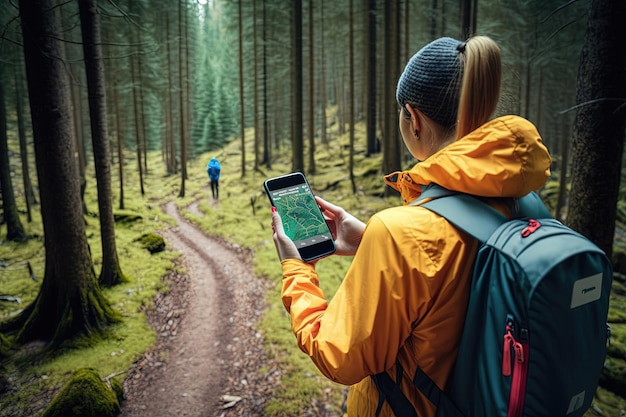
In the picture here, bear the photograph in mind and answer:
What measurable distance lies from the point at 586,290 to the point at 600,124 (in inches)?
170

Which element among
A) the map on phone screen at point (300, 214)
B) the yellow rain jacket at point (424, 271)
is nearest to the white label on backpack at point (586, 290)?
the yellow rain jacket at point (424, 271)

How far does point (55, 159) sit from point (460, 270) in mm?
6657

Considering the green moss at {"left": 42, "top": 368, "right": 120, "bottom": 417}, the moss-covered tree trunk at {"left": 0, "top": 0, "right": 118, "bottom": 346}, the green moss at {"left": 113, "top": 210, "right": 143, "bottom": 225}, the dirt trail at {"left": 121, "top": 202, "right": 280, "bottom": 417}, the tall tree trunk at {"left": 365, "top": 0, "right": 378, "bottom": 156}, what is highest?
the tall tree trunk at {"left": 365, "top": 0, "right": 378, "bottom": 156}

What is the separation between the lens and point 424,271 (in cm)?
120

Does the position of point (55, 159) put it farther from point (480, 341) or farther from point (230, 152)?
point (230, 152)

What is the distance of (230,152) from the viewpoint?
116 feet

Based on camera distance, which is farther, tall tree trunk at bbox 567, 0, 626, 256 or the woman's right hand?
tall tree trunk at bbox 567, 0, 626, 256

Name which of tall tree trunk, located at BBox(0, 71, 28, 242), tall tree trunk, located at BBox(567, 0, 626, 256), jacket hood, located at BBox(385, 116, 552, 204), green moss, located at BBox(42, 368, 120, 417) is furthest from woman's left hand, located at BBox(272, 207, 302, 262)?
tall tree trunk, located at BBox(0, 71, 28, 242)

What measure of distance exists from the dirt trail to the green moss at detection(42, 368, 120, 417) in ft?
1.49

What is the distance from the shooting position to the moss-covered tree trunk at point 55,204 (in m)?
5.55

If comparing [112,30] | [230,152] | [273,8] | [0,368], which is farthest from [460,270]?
[230,152]

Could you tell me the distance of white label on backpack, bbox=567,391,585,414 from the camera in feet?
3.80

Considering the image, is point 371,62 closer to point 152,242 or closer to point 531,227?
point 152,242

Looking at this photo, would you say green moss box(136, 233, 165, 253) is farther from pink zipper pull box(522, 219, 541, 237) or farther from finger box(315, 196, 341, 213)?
pink zipper pull box(522, 219, 541, 237)
